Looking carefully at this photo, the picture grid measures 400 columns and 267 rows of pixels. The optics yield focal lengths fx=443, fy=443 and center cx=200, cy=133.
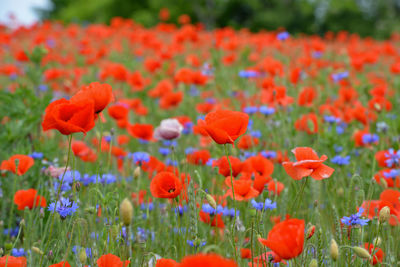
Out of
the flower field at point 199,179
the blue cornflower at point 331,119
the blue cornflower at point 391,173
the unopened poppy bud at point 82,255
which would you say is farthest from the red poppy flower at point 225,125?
the blue cornflower at point 331,119

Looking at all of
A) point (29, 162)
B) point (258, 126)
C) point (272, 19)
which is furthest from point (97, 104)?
point (272, 19)

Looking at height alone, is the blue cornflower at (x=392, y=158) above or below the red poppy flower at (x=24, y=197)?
above

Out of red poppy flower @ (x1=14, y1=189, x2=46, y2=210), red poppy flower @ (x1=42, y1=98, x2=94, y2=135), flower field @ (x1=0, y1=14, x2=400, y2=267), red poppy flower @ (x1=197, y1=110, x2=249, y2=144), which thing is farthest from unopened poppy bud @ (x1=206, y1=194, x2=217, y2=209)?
red poppy flower @ (x1=14, y1=189, x2=46, y2=210)

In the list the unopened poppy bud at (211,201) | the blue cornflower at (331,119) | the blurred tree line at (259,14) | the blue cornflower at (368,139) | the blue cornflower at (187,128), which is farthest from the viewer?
the blurred tree line at (259,14)

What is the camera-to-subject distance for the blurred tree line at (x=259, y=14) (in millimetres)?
14562

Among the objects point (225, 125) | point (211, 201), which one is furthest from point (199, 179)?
point (225, 125)

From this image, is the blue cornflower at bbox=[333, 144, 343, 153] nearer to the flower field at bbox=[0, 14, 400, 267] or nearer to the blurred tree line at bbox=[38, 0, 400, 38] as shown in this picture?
the flower field at bbox=[0, 14, 400, 267]

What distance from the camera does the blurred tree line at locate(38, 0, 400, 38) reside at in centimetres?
1456

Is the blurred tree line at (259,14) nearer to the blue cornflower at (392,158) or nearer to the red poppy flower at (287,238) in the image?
the blue cornflower at (392,158)

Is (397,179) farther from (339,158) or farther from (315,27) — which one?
(315,27)

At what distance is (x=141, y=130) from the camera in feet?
7.43

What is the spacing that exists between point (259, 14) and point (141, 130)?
1332 centimetres

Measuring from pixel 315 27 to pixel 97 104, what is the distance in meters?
14.2

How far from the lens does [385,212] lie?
1.23m
